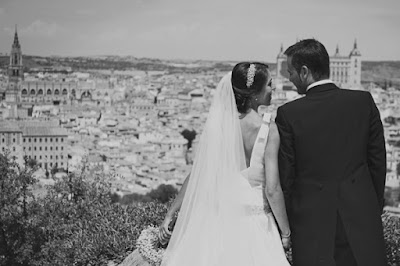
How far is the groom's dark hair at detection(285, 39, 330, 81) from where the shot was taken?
7.02ft

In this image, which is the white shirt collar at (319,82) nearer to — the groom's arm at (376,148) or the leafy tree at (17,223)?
the groom's arm at (376,148)

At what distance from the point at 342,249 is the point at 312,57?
589 mm

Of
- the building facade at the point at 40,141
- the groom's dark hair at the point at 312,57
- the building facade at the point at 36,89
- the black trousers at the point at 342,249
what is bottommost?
the building facade at the point at 40,141

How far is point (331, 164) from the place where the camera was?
7.12ft

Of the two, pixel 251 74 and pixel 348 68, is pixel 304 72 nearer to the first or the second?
pixel 251 74

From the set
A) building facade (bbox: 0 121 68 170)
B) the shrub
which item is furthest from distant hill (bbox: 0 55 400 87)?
the shrub

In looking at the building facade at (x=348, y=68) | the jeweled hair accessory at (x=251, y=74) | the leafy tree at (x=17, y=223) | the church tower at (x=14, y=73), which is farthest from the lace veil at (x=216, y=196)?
the building facade at (x=348, y=68)

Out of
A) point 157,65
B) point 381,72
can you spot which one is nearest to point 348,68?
point 381,72

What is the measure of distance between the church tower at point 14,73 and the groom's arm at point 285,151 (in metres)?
69.3

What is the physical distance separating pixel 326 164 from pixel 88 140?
4580cm

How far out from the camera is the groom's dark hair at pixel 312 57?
214 cm

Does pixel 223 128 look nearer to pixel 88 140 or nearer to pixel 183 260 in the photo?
pixel 183 260

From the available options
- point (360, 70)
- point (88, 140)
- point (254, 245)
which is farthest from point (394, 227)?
point (360, 70)

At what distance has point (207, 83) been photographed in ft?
310
